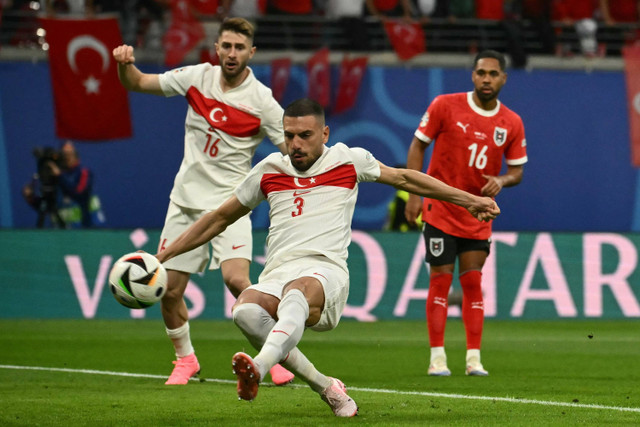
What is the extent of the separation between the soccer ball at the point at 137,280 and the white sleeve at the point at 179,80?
2.31 m

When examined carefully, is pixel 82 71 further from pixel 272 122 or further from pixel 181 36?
pixel 272 122

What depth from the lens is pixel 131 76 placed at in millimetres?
7934

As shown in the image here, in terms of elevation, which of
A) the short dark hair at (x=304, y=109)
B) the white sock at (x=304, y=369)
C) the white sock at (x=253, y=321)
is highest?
the short dark hair at (x=304, y=109)

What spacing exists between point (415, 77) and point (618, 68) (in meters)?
3.78

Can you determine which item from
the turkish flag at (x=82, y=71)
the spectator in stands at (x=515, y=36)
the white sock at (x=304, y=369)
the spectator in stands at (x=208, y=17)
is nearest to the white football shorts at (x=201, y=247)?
the white sock at (x=304, y=369)

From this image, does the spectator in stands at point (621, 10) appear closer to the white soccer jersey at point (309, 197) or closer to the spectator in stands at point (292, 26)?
the spectator in stands at point (292, 26)

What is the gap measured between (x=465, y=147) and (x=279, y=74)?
1063cm

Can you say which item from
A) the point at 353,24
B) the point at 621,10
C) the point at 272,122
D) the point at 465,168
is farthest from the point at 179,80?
the point at 621,10

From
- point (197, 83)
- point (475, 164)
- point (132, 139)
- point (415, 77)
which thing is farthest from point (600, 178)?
point (197, 83)

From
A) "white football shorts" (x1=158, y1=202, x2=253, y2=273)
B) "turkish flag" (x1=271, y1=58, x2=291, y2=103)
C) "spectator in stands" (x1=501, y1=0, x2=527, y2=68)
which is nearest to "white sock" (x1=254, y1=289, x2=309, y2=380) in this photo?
"white football shorts" (x1=158, y1=202, x2=253, y2=273)

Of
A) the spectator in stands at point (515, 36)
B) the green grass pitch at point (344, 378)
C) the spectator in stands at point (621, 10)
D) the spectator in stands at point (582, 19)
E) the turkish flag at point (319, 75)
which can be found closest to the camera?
the green grass pitch at point (344, 378)

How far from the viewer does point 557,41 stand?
20.8 metres

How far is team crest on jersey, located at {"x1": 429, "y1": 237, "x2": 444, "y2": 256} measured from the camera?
29.4 ft

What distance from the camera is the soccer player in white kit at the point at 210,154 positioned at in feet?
26.7
